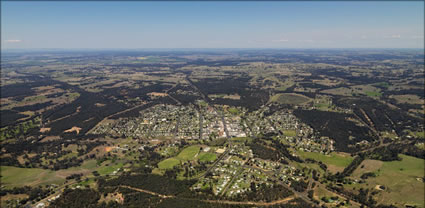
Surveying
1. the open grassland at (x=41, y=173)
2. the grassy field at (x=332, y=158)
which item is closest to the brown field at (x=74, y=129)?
the open grassland at (x=41, y=173)

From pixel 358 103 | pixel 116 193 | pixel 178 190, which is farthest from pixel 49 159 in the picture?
pixel 358 103

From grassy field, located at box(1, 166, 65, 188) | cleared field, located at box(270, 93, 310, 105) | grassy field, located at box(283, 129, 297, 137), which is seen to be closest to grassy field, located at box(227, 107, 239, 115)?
Answer: cleared field, located at box(270, 93, 310, 105)

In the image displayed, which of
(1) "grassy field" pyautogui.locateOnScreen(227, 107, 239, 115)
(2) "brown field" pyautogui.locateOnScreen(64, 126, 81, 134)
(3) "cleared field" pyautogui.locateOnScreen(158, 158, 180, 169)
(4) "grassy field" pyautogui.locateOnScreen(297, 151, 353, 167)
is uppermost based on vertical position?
(1) "grassy field" pyautogui.locateOnScreen(227, 107, 239, 115)

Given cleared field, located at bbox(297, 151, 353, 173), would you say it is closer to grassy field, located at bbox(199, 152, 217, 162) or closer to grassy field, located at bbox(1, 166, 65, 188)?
grassy field, located at bbox(199, 152, 217, 162)

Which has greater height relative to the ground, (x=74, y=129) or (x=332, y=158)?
→ (x=74, y=129)

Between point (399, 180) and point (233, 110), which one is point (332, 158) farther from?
point (233, 110)

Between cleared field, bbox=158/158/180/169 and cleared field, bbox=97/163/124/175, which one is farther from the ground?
cleared field, bbox=158/158/180/169

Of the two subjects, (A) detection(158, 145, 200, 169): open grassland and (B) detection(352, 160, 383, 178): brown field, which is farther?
(A) detection(158, 145, 200, 169): open grassland

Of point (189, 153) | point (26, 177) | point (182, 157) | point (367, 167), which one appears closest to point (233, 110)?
point (189, 153)

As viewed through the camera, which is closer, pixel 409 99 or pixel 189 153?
pixel 189 153
